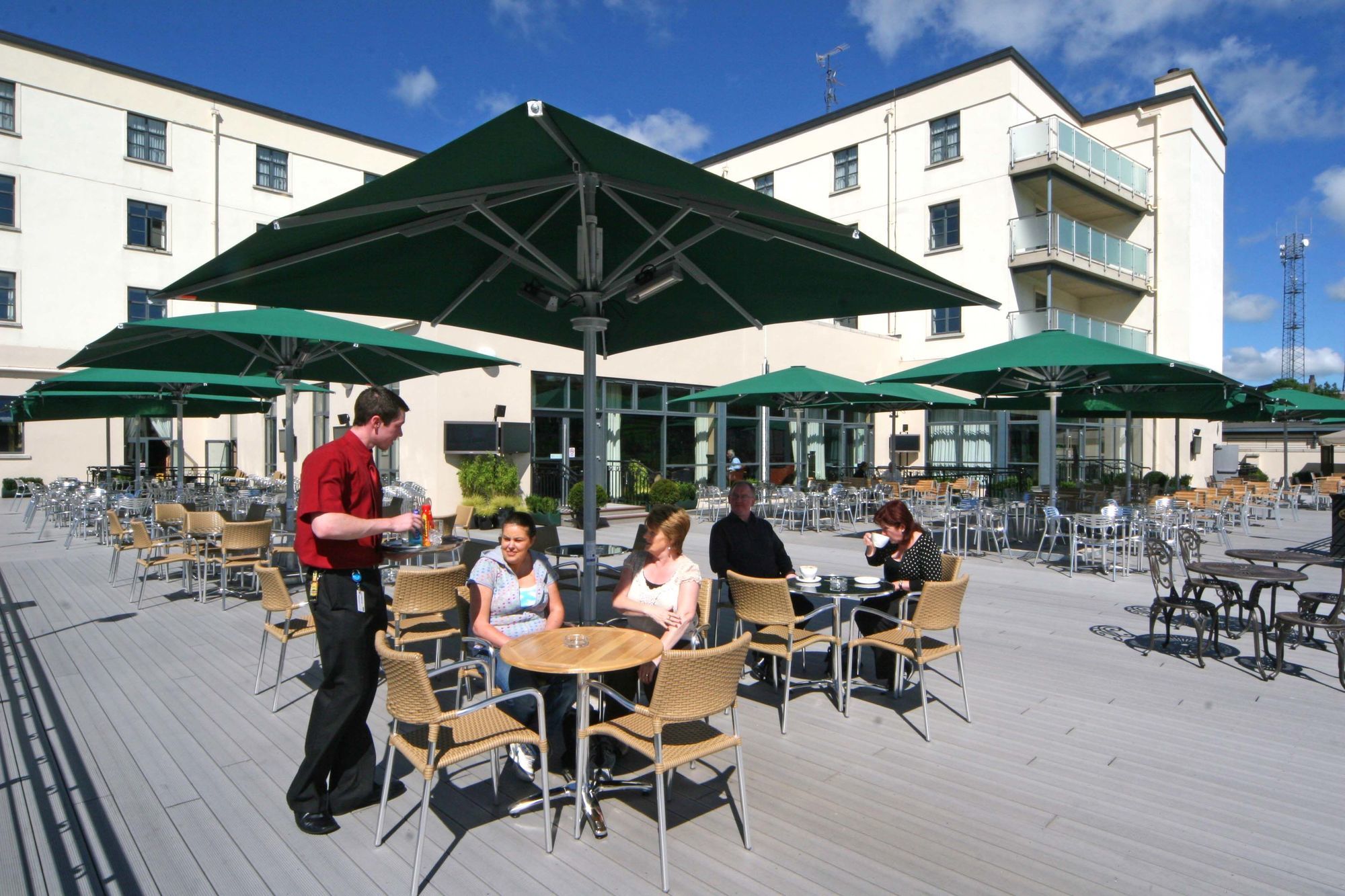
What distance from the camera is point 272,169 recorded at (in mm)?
25609

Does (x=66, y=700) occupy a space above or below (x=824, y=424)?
below

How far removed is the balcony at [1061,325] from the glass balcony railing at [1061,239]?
1.57m

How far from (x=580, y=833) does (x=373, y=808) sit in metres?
0.94

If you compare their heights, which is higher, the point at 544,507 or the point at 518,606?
the point at 518,606

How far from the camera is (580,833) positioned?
312 cm

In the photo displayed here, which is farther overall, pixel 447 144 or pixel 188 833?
pixel 188 833

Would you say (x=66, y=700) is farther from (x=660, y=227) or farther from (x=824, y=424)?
(x=824, y=424)

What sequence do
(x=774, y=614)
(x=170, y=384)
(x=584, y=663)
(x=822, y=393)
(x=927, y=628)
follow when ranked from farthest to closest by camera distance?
(x=822, y=393) → (x=170, y=384) → (x=774, y=614) → (x=927, y=628) → (x=584, y=663)

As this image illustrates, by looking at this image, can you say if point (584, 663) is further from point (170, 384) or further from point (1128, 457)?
point (1128, 457)

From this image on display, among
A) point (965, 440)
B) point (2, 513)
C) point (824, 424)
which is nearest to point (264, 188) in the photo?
point (2, 513)

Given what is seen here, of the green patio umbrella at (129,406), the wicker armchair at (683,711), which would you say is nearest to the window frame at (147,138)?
the green patio umbrella at (129,406)

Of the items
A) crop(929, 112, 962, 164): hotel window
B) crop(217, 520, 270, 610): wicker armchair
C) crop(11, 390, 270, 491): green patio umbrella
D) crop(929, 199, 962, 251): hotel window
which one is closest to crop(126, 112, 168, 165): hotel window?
crop(11, 390, 270, 491): green patio umbrella

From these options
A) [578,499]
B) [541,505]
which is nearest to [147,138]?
[541,505]

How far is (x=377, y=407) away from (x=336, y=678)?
3.62 ft
